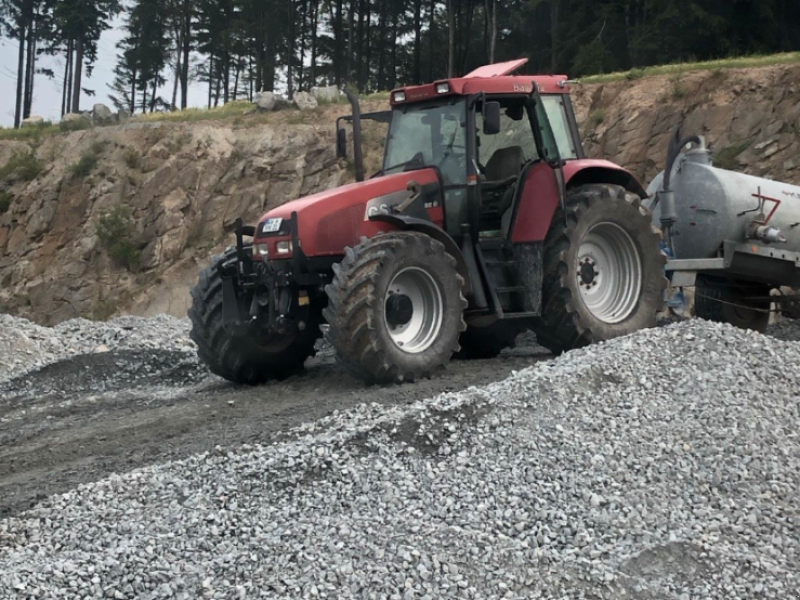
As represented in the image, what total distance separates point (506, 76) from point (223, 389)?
4.15m

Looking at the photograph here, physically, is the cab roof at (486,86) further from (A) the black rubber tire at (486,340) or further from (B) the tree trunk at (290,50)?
(B) the tree trunk at (290,50)

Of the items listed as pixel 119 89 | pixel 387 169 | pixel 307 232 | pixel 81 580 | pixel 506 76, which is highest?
pixel 119 89

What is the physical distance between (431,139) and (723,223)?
364cm

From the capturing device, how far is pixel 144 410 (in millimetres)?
8789

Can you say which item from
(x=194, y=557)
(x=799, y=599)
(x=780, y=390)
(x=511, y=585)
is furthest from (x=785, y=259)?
(x=194, y=557)

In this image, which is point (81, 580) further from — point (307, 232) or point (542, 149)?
point (542, 149)

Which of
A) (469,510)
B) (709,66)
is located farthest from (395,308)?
(709,66)

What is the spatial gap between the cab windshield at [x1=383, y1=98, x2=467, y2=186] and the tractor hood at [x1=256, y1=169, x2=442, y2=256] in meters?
0.64

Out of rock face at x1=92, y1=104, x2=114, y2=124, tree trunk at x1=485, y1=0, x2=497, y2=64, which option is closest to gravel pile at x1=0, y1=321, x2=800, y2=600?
rock face at x1=92, y1=104, x2=114, y2=124

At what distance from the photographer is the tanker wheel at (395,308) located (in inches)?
309

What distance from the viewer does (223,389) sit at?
375 inches

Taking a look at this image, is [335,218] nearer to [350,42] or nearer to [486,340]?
[486,340]

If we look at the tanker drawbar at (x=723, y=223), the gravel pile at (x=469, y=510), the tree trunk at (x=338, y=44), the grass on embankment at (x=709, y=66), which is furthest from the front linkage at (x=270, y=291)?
the tree trunk at (x=338, y=44)

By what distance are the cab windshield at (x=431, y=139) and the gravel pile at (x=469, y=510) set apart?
294 centimetres
